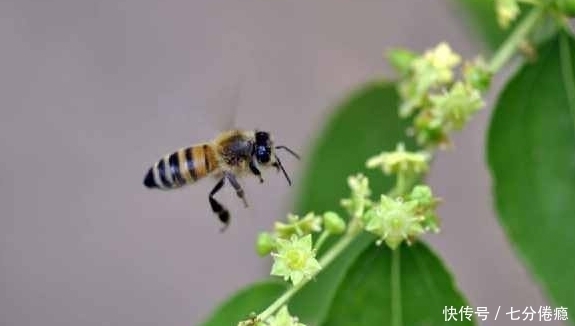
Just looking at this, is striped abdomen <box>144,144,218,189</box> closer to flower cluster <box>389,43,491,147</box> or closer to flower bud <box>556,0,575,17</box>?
flower cluster <box>389,43,491,147</box>

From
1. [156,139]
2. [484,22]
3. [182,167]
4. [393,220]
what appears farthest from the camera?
[156,139]

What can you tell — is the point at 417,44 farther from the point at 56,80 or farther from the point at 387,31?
the point at 56,80

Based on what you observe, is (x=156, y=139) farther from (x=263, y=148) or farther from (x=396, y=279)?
(x=396, y=279)

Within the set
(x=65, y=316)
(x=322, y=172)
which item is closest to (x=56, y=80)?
(x=65, y=316)

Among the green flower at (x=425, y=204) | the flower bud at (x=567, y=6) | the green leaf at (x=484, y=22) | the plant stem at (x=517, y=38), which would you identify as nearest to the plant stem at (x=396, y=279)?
the green flower at (x=425, y=204)

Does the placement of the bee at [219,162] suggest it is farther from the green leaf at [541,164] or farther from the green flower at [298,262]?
the green leaf at [541,164]

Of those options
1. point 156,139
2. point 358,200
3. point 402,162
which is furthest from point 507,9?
point 156,139

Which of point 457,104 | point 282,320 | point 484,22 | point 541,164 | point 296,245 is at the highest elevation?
point 484,22

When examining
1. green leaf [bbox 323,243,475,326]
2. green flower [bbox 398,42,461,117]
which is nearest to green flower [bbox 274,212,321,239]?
green leaf [bbox 323,243,475,326]
